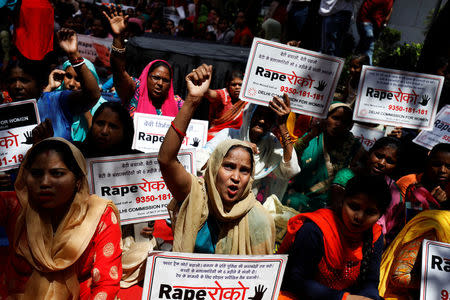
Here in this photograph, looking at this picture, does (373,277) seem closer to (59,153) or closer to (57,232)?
(57,232)

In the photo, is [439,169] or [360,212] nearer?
[360,212]

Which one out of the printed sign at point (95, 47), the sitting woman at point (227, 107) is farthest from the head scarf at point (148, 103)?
the printed sign at point (95, 47)

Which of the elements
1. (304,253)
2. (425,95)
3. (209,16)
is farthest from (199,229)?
(209,16)

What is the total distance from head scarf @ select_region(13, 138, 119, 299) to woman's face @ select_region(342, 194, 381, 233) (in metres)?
1.47

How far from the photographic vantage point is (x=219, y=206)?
2.33m

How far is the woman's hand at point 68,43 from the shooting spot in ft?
10.9

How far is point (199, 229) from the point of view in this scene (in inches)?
94.0

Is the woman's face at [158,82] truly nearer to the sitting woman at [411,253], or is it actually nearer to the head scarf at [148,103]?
the head scarf at [148,103]

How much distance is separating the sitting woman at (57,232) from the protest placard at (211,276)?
355 millimetres

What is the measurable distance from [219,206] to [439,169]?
86.0 inches

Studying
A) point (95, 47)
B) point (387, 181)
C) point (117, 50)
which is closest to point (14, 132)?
point (117, 50)

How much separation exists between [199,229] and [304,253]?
641mm

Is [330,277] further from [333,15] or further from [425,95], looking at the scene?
[333,15]

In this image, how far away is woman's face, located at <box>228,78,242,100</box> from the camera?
502cm
